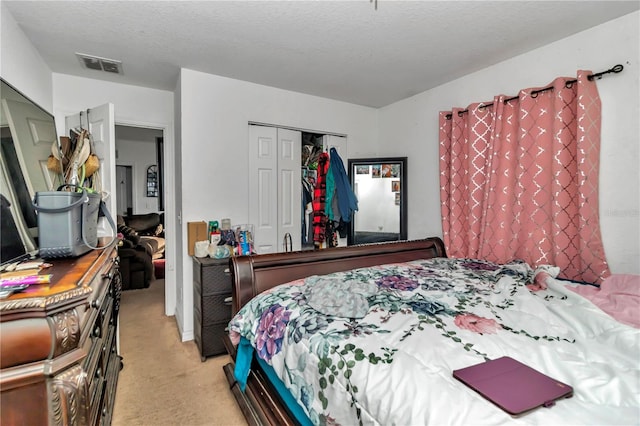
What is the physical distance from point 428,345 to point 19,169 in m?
2.18

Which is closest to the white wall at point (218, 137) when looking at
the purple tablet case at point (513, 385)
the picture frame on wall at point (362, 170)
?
the picture frame on wall at point (362, 170)

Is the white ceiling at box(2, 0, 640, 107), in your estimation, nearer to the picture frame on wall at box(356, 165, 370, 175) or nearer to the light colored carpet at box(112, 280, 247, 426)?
the picture frame on wall at box(356, 165, 370, 175)

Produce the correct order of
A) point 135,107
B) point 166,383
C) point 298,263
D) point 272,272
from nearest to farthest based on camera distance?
point 272,272
point 298,263
point 166,383
point 135,107

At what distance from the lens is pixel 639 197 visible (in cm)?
189

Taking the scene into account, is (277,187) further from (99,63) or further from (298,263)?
(99,63)

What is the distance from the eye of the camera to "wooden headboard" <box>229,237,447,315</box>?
6.15 ft

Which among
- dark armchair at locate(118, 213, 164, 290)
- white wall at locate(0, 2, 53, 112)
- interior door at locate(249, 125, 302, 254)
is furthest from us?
dark armchair at locate(118, 213, 164, 290)

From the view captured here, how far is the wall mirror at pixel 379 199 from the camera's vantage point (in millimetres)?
3527

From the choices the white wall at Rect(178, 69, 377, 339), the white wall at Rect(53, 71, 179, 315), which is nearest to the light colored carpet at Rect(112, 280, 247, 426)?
the white wall at Rect(178, 69, 377, 339)

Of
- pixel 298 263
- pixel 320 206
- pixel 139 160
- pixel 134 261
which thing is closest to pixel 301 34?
pixel 298 263

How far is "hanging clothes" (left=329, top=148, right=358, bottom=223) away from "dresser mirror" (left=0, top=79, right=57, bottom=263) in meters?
2.47

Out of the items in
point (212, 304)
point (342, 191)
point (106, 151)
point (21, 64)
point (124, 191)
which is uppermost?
point (21, 64)

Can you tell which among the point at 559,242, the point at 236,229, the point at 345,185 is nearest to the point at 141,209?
the point at 236,229

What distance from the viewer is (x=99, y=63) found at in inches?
103
